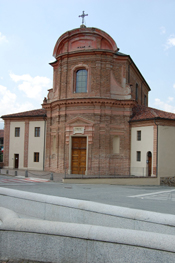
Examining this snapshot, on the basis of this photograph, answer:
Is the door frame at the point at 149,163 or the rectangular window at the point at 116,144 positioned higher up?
the rectangular window at the point at 116,144

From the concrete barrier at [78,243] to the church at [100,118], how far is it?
17890 millimetres

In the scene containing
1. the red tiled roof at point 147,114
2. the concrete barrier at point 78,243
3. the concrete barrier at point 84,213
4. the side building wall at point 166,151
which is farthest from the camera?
the red tiled roof at point 147,114

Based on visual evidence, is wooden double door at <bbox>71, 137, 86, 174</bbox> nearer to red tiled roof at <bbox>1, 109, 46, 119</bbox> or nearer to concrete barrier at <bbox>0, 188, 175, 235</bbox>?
red tiled roof at <bbox>1, 109, 46, 119</bbox>

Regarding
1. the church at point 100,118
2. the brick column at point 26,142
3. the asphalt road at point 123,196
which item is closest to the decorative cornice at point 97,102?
the church at point 100,118

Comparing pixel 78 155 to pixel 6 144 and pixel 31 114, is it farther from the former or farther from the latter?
pixel 6 144

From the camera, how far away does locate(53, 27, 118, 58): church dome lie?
2483 centimetres

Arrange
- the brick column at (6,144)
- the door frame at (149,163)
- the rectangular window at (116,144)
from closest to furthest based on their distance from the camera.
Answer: the door frame at (149,163) → the rectangular window at (116,144) → the brick column at (6,144)

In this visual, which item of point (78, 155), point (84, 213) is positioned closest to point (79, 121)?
point (78, 155)

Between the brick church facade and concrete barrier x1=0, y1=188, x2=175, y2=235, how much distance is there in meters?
15.4

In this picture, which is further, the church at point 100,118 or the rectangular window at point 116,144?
the rectangular window at point 116,144

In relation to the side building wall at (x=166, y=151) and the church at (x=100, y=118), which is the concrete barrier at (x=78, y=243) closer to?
the church at (x=100, y=118)

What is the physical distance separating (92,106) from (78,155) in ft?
16.0

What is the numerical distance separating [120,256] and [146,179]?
17.8 m

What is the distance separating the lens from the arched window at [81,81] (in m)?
25.6
